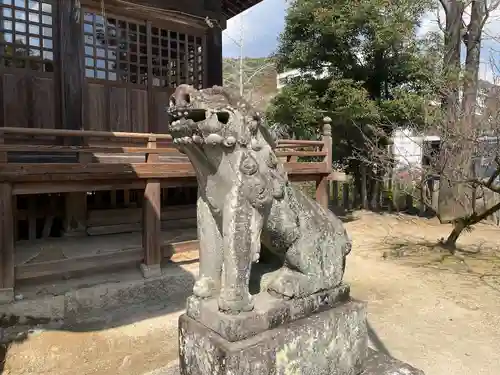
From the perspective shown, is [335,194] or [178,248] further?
[335,194]

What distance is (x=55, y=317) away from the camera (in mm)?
5086

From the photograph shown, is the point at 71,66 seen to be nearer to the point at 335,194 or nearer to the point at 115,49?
the point at 115,49

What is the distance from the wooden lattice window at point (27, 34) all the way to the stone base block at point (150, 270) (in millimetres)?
3815

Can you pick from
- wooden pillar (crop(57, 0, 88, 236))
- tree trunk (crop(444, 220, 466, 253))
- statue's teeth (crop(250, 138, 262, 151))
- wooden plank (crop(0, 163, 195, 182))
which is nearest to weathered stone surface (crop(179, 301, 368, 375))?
statue's teeth (crop(250, 138, 262, 151))

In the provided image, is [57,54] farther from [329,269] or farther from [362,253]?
[362,253]

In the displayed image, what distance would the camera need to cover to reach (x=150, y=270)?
5902 mm

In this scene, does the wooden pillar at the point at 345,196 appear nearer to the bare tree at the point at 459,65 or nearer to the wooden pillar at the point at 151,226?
the bare tree at the point at 459,65

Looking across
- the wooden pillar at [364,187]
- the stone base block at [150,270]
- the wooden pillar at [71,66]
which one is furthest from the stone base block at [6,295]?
the wooden pillar at [364,187]

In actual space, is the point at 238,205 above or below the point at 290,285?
above

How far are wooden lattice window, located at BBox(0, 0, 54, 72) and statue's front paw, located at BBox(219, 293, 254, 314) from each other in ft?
21.1

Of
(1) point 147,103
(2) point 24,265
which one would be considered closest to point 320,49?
(1) point 147,103

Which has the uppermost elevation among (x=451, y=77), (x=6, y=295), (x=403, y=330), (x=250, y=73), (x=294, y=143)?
(x=250, y=73)

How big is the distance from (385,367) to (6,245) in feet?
15.1

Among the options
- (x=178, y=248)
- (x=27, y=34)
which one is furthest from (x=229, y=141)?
(x=27, y=34)
